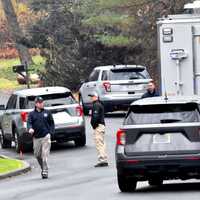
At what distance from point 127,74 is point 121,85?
17.9 inches

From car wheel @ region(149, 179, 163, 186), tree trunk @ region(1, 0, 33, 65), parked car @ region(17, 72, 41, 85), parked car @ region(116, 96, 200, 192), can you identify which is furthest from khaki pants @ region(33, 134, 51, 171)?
→ tree trunk @ region(1, 0, 33, 65)

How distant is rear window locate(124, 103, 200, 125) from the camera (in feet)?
55.4

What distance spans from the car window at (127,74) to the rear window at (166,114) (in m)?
18.1

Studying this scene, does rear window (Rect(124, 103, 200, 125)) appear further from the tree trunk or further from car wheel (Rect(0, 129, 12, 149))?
the tree trunk

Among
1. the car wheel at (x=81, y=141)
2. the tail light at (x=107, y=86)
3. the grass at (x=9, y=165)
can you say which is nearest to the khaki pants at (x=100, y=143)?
the grass at (x=9, y=165)

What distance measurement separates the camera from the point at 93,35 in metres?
49.4

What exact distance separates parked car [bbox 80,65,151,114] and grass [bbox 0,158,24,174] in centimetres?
1044

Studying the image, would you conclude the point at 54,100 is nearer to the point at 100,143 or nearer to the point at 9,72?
the point at 100,143

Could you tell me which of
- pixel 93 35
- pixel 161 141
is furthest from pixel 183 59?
pixel 93 35

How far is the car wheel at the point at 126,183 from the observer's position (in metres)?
17.3

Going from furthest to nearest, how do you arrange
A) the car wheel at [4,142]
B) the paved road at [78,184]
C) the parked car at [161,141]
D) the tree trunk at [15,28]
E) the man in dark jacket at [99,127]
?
1. the tree trunk at [15,28]
2. the car wheel at [4,142]
3. the man in dark jacket at [99,127]
4. the paved road at [78,184]
5. the parked car at [161,141]

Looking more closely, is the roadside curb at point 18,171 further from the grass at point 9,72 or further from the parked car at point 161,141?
the grass at point 9,72

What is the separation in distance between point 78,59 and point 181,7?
1047 centimetres

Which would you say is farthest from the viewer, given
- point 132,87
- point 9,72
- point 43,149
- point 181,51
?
point 9,72
